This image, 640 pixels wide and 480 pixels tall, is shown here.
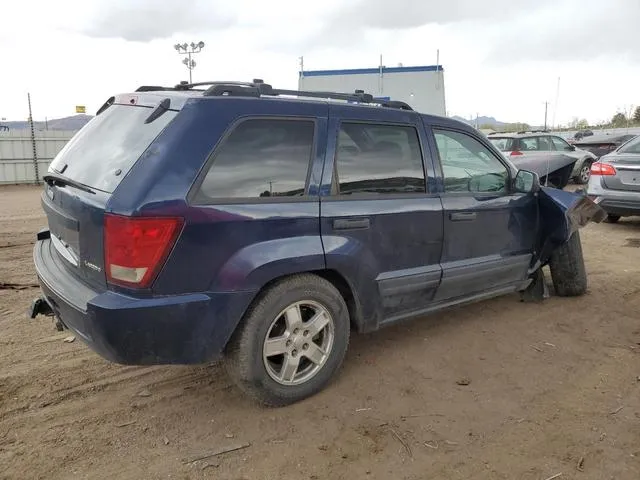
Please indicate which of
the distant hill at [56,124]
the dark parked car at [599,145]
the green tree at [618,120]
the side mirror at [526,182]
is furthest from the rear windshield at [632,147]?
the green tree at [618,120]

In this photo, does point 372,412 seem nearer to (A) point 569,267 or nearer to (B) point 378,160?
(B) point 378,160

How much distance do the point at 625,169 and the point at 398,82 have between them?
7.85 m

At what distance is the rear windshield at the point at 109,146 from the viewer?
9.37ft

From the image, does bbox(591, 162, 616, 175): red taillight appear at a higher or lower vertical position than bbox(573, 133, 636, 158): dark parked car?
lower

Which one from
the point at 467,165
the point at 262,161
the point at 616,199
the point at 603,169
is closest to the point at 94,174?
the point at 262,161

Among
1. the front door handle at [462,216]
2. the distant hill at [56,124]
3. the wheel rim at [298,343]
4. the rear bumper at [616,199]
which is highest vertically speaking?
the distant hill at [56,124]

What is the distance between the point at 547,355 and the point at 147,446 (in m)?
2.80

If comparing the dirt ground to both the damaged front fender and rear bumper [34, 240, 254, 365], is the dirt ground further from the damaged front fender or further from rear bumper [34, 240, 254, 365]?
the damaged front fender

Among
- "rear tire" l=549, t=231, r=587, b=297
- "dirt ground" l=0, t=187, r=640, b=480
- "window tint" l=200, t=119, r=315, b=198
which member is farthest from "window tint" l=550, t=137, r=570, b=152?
"window tint" l=200, t=119, r=315, b=198

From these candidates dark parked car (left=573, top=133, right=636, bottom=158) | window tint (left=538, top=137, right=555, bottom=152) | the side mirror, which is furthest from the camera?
dark parked car (left=573, top=133, right=636, bottom=158)

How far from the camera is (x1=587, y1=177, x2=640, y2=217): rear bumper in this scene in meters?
8.23

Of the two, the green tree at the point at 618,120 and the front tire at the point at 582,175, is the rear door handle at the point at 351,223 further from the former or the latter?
the green tree at the point at 618,120

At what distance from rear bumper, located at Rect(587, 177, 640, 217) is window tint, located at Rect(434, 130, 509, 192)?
4.55 metres

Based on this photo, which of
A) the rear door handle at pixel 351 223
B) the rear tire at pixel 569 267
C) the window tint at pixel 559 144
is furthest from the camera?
the window tint at pixel 559 144
